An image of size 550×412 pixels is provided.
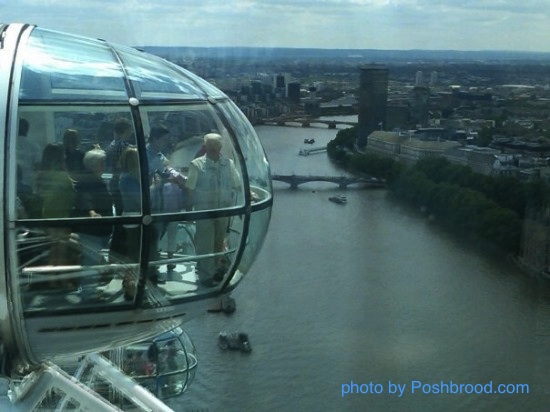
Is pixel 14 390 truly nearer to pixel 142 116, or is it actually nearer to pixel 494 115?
pixel 142 116

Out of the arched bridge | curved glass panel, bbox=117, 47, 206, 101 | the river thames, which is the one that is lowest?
the river thames

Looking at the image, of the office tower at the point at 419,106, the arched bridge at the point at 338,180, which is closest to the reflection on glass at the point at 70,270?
the arched bridge at the point at 338,180

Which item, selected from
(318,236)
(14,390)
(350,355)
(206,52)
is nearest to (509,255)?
(318,236)

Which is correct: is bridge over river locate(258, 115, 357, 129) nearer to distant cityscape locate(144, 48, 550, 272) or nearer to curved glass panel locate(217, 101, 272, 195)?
distant cityscape locate(144, 48, 550, 272)

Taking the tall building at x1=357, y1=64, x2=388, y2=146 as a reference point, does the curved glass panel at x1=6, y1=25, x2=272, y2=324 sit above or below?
above

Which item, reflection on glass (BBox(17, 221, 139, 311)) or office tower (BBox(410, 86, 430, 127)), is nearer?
reflection on glass (BBox(17, 221, 139, 311))

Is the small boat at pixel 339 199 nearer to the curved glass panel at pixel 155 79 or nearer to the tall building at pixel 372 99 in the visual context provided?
the tall building at pixel 372 99

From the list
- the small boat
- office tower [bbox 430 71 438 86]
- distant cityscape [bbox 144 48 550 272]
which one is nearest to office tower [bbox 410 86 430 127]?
distant cityscape [bbox 144 48 550 272]
